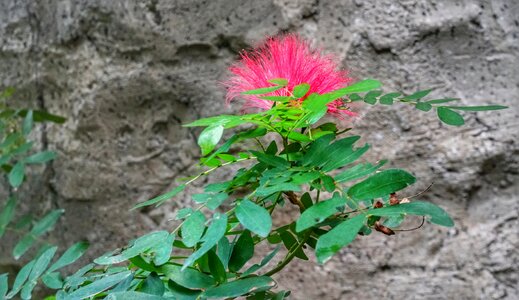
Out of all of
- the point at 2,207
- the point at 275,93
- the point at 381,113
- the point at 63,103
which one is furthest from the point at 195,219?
the point at 2,207

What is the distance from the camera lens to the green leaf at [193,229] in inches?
23.8

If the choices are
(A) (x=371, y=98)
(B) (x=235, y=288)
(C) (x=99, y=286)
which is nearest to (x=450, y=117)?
(A) (x=371, y=98)

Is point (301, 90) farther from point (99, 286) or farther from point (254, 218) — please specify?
point (99, 286)

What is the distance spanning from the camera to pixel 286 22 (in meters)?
1.26

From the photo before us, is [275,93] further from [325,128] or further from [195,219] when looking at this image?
[195,219]

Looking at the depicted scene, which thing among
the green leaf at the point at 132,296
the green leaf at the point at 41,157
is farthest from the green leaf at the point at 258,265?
the green leaf at the point at 41,157

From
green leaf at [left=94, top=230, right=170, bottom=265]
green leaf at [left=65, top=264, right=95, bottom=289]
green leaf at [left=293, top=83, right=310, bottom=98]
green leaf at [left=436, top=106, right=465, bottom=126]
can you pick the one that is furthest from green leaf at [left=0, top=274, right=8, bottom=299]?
green leaf at [left=436, top=106, right=465, bottom=126]

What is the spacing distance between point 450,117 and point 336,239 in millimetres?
286

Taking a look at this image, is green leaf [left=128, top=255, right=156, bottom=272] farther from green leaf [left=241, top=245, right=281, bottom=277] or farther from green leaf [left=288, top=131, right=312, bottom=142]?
green leaf [left=288, top=131, right=312, bottom=142]

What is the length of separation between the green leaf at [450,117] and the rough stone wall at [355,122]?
45cm

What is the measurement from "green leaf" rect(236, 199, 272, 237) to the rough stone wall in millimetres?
657

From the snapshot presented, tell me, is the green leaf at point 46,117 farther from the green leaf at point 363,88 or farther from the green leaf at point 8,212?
the green leaf at point 363,88

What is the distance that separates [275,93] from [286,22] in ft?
1.80

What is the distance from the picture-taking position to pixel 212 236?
59cm
